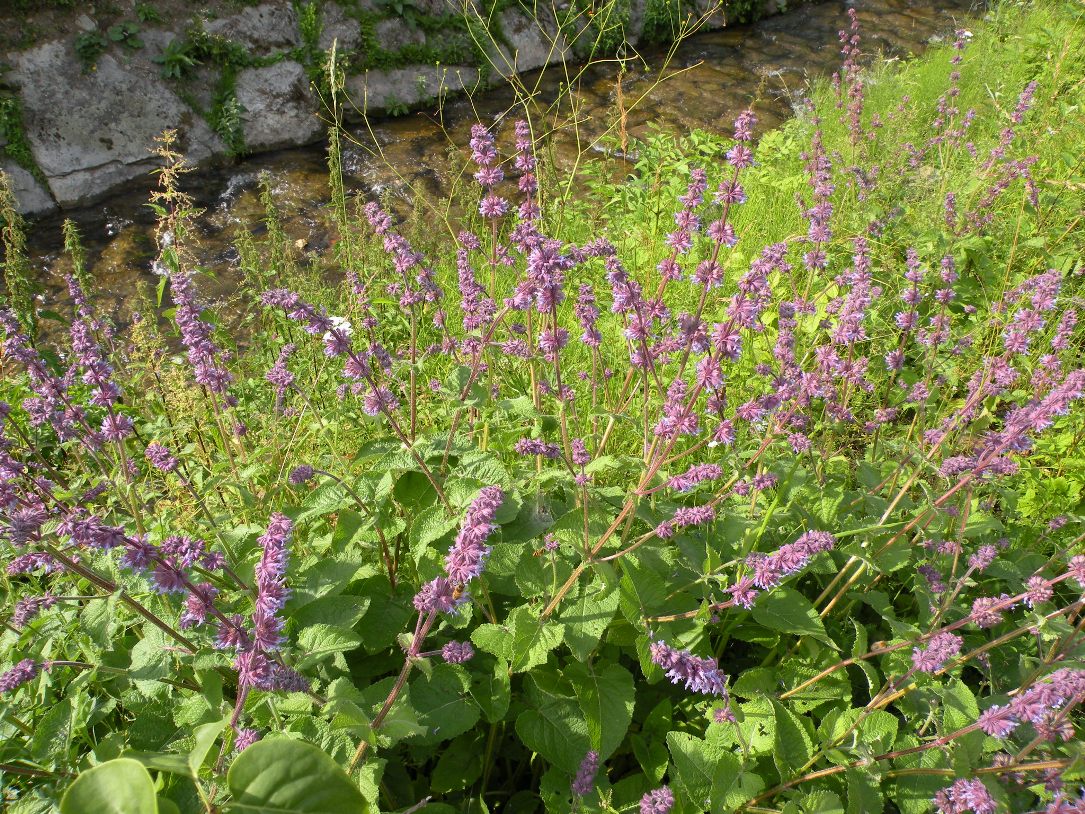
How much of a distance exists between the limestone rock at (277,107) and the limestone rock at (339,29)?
0.65 metres

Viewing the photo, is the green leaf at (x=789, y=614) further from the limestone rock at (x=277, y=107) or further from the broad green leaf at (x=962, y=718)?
the limestone rock at (x=277, y=107)

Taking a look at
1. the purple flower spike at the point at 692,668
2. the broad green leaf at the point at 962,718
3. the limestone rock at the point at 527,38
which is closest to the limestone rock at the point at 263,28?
the limestone rock at the point at 527,38

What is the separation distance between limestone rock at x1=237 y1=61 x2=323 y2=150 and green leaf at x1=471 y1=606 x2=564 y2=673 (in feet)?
29.7

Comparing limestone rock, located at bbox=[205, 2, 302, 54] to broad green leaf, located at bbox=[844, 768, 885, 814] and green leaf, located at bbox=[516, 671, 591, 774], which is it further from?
broad green leaf, located at bbox=[844, 768, 885, 814]

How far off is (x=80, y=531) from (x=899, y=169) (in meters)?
6.87

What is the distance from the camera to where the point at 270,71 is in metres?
9.43

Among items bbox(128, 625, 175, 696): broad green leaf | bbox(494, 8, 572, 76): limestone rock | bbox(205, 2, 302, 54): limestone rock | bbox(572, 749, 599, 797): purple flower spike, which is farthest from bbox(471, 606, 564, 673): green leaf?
bbox(494, 8, 572, 76): limestone rock

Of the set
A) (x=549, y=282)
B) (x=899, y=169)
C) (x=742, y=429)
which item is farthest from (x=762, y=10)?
(x=549, y=282)

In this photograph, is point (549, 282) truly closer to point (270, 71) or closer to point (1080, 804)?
point (1080, 804)

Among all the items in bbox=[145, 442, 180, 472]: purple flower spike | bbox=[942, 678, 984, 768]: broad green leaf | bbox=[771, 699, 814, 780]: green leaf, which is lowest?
bbox=[771, 699, 814, 780]: green leaf

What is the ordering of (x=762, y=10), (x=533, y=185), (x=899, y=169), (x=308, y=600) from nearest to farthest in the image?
(x=308, y=600) → (x=533, y=185) → (x=899, y=169) → (x=762, y=10)

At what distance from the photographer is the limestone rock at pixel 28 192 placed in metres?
7.82

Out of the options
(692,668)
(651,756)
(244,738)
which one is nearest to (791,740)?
(651,756)

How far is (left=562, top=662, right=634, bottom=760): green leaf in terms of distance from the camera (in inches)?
80.8
